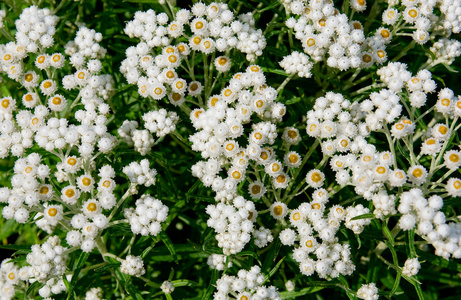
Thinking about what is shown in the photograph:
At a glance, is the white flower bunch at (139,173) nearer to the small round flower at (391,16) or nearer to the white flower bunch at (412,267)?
the white flower bunch at (412,267)

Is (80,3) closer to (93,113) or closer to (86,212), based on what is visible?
(93,113)

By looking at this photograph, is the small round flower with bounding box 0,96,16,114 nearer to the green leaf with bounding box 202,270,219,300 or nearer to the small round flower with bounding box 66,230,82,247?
the small round flower with bounding box 66,230,82,247

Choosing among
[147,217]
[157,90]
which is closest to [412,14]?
[157,90]

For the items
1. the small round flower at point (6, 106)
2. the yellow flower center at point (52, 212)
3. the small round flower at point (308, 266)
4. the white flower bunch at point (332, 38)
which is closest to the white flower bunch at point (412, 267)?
the small round flower at point (308, 266)

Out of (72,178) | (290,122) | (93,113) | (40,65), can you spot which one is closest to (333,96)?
(290,122)

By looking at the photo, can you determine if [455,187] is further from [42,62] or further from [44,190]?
[42,62]

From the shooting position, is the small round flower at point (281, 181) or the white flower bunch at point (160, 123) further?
the white flower bunch at point (160, 123)
